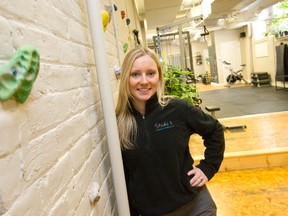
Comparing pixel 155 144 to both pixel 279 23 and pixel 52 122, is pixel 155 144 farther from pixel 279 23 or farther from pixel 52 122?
pixel 279 23

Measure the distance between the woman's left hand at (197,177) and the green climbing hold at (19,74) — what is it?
97 centimetres

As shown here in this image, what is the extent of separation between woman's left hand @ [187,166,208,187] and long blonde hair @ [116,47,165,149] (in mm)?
349

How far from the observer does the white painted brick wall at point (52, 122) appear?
517mm

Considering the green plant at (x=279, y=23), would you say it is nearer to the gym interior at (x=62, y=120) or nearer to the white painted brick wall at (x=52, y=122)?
the gym interior at (x=62, y=120)

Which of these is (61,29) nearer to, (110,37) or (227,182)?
(110,37)

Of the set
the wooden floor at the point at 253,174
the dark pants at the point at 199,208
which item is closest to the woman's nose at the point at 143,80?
the dark pants at the point at 199,208

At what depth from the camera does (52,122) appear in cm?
71

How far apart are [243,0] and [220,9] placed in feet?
2.12

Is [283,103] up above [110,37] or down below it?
below

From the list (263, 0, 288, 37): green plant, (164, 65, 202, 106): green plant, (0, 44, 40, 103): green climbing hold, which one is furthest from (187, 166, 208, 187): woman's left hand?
(263, 0, 288, 37): green plant

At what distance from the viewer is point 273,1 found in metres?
6.05

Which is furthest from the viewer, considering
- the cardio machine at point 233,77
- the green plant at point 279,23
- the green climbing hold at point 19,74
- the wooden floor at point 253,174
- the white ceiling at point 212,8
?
the cardio machine at point 233,77

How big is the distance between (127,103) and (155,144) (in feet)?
0.82

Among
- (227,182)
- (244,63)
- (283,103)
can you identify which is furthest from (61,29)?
(244,63)
